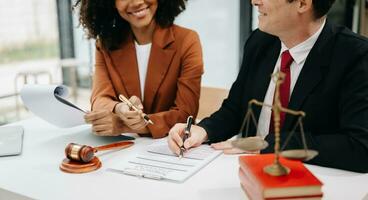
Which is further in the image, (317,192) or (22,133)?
(22,133)

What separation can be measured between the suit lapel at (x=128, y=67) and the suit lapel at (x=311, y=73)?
724 millimetres

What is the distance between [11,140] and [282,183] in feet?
3.55

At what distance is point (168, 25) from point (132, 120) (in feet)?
1.79

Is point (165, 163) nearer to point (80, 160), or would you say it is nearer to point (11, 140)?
point (80, 160)

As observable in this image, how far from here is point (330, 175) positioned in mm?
1233

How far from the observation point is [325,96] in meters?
1.41

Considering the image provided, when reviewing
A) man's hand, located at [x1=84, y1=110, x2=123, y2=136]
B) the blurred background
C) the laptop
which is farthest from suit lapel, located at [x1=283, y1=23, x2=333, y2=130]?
the blurred background

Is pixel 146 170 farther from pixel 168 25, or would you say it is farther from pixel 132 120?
pixel 168 25

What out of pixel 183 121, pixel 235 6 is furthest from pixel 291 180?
pixel 235 6

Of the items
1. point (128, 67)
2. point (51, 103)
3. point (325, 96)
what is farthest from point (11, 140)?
point (325, 96)

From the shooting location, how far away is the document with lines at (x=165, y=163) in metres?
1.24

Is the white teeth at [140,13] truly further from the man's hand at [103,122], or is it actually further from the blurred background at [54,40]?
the blurred background at [54,40]

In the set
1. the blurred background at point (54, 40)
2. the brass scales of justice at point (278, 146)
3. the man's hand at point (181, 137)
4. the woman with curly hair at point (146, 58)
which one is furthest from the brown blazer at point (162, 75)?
the blurred background at point (54, 40)

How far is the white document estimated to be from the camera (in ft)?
5.14
